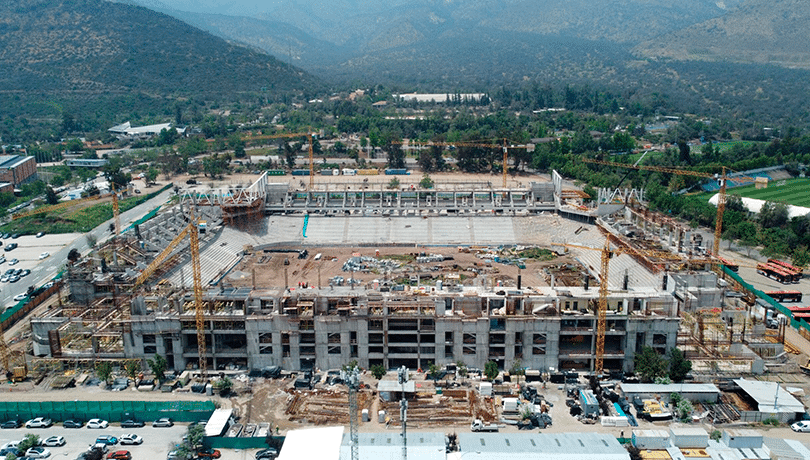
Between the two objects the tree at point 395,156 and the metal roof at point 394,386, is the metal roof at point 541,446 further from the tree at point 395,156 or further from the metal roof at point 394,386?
the tree at point 395,156

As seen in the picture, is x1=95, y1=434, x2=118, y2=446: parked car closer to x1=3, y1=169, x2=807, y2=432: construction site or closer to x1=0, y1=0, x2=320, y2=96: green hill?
x1=3, y1=169, x2=807, y2=432: construction site

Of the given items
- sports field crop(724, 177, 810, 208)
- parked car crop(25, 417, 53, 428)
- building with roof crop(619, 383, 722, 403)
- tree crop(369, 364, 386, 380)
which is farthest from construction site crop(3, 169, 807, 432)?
sports field crop(724, 177, 810, 208)

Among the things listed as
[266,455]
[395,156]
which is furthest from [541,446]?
[395,156]

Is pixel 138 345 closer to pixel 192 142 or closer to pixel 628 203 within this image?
pixel 628 203

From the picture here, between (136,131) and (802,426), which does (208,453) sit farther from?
(136,131)

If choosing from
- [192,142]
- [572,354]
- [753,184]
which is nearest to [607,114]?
[753,184]

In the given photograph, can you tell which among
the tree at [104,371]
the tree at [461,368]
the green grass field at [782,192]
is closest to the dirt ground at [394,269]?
the tree at [461,368]

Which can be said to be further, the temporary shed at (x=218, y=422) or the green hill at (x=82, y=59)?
the green hill at (x=82, y=59)
